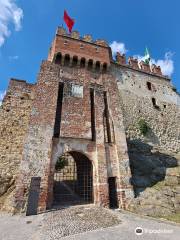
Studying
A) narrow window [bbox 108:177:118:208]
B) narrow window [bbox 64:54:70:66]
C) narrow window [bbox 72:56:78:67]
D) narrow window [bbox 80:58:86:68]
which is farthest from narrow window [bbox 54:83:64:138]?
narrow window [bbox 80:58:86:68]

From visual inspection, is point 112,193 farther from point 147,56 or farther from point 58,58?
point 147,56

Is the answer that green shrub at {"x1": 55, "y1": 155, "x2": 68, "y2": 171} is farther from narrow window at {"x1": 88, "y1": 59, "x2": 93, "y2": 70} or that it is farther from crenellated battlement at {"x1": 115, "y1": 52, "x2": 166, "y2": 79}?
crenellated battlement at {"x1": 115, "y1": 52, "x2": 166, "y2": 79}

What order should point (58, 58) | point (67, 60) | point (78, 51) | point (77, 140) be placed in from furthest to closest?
point (78, 51) < point (67, 60) < point (58, 58) < point (77, 140)

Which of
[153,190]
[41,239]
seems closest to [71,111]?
[153,190]

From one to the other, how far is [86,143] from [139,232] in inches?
199

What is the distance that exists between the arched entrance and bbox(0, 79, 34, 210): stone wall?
238cm

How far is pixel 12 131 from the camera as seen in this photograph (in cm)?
1066

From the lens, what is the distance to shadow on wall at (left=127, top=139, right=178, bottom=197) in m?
9.87

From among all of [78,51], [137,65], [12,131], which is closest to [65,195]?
[12,131]

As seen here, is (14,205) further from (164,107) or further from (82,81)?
(164,107)

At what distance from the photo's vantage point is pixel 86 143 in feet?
30.8

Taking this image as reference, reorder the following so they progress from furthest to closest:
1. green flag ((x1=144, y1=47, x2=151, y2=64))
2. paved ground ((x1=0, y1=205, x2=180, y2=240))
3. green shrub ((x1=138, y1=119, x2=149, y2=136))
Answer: green flag ((x1=144, y1=47, x2=151, y2=64)), green shrub ((x1=138, y1=119, x2=149, y2=136)), paved ground ((x1=0, y1=205, x2=180, y2=240))

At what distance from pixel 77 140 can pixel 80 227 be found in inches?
181

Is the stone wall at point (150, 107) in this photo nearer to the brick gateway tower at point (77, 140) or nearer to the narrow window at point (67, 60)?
the narrow window at point (67, 60)
